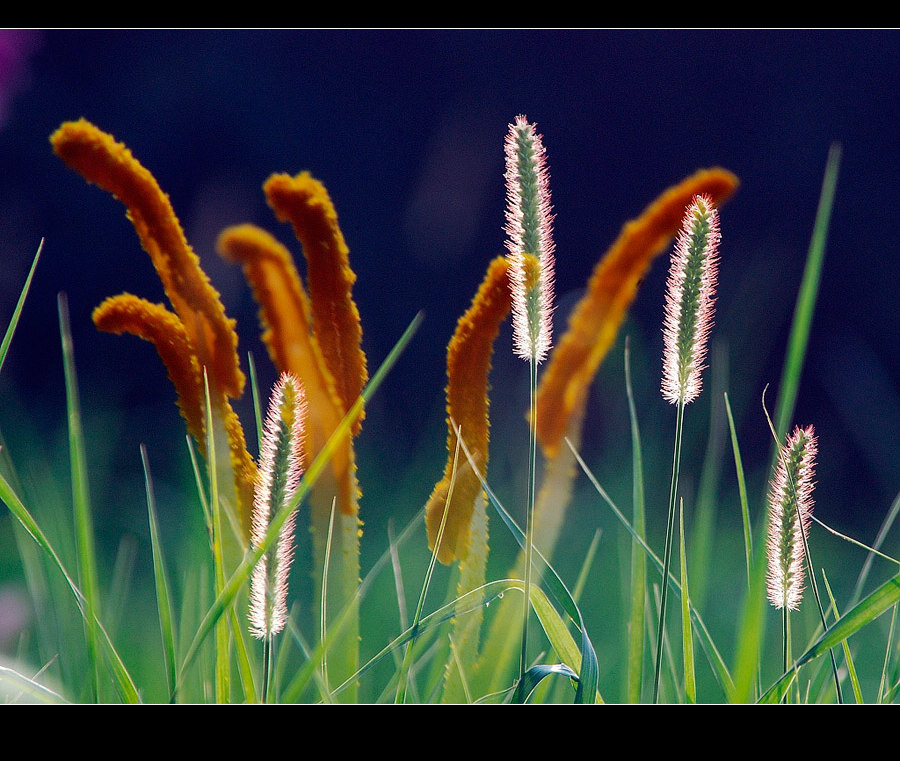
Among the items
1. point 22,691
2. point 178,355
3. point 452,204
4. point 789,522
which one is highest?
point 452,204

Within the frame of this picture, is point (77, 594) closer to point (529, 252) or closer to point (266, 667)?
point (266, 667)

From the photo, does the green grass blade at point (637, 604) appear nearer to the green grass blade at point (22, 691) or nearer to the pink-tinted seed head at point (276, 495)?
the pink-tinted seed head at point (276, 495)

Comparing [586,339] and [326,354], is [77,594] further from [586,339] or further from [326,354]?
[586,339]

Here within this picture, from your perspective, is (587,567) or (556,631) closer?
(556,631)

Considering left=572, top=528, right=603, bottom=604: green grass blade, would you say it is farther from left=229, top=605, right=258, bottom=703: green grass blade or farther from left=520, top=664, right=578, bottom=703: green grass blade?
left=229, top=605, right=258, bottom=703: green grass blade

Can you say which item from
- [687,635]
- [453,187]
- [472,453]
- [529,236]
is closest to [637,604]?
[687,635]

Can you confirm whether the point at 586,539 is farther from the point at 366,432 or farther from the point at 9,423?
the point at 9,423

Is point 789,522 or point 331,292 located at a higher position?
point 331,292

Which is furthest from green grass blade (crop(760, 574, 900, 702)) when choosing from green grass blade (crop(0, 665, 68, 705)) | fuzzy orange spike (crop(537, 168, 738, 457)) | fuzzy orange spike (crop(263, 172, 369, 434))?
green grass blade (crop(0, 665, 68, 705))
